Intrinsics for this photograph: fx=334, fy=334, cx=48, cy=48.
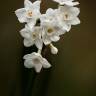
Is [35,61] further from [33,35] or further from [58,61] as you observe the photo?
[58,61]

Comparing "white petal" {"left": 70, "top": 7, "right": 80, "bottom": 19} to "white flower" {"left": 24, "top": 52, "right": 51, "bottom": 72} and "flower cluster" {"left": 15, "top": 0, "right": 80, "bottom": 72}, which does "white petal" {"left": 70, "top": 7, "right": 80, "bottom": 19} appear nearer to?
"flower cluster" {"left": 15, "top": 0, "right": 80, "bottom": 72}

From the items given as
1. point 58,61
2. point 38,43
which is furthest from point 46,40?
point 58,61

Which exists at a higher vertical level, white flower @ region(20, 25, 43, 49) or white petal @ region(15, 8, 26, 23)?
white petal @ region(15, 8, 26, 23)

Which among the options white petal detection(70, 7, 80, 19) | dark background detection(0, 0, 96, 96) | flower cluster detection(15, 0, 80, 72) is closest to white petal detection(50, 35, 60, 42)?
flower cluster detection(15, 0, 80, 72)

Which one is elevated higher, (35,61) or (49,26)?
(49,26)

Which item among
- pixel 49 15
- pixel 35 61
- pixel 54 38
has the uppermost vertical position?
pixel 49 15

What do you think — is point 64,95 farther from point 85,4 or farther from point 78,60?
point 85,4

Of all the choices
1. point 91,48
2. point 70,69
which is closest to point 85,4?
point 91,48

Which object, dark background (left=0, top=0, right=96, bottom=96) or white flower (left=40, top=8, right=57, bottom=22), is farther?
dark background (left=0, top=0, right=96, bottom=96)

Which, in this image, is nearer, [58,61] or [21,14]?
[21,14]
